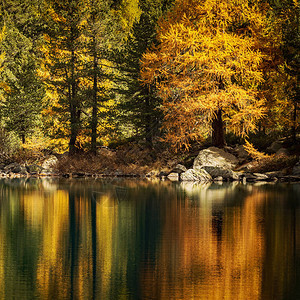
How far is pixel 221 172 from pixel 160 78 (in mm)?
6335

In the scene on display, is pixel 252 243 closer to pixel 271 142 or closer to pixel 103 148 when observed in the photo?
pixel 271 142

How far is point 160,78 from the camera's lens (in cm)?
3158

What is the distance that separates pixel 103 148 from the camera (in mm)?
39281

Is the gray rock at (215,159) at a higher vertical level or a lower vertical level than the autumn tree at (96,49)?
lower

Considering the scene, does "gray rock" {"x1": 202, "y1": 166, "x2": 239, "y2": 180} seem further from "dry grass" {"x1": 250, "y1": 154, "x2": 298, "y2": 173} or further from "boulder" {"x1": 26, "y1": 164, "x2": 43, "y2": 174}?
"boulder" {"x1": 26, "y1": 164, "x2": 43, "y2": 174}

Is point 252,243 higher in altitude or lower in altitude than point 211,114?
lower

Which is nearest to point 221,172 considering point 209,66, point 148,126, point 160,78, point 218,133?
point 218,133

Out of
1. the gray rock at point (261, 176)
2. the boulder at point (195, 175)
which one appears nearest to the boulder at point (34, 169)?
the boulder at point (195, 175)

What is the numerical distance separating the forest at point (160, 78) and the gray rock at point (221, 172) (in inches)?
75.0

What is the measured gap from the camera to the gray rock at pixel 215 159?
99.0 ft

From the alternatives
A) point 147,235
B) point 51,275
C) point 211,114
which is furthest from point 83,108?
point 51,275

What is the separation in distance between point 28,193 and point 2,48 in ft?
68.5

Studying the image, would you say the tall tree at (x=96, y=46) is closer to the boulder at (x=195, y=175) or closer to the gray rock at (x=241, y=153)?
the boulder at (x=195, y=175)

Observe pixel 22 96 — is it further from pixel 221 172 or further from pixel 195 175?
pixel 221 172
